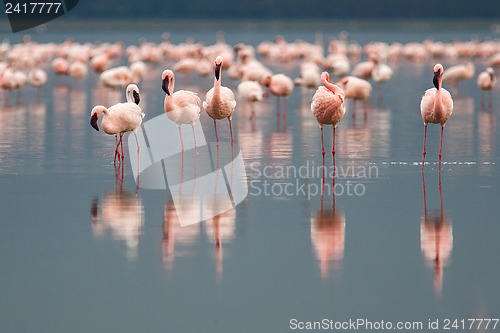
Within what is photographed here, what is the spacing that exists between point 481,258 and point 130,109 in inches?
246

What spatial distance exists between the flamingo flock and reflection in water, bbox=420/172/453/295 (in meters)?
3.23

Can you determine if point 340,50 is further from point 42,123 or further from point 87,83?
point 42,123

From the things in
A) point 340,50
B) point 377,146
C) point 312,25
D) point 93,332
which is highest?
point 312,25

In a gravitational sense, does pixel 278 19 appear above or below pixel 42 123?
above

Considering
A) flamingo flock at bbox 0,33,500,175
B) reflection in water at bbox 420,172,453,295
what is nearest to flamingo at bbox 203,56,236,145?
flamingo flock at bbox 0,33,500,175

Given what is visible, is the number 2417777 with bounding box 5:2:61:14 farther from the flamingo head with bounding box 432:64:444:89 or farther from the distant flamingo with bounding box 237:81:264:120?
the flamingo head with bounding box 432:64:444:89

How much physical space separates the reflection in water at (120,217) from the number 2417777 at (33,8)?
98.0 meters

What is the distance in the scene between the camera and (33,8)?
117 metres

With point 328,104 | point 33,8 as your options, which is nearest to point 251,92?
point 328,104

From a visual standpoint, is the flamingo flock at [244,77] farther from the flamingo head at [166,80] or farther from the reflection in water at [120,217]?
the reflection in water at [120,217]

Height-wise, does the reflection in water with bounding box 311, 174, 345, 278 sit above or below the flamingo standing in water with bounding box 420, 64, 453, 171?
below

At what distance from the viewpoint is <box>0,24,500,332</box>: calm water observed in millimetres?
6562

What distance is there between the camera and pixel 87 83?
2950 centimetres

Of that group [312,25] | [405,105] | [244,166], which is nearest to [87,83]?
[405,105]
